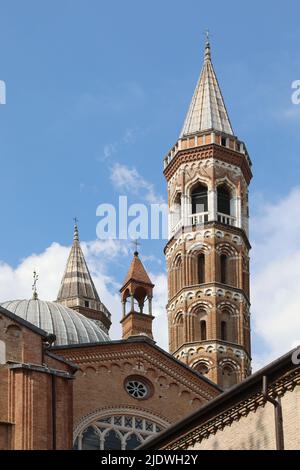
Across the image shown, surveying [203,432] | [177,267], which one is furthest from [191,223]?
[203,432]

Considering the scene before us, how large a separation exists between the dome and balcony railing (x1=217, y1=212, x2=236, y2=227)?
16.8 meters

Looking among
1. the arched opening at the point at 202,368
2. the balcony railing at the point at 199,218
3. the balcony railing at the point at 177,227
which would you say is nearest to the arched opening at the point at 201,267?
the balcony railing at the point at 199,218

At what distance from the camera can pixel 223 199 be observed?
6444 centimetres

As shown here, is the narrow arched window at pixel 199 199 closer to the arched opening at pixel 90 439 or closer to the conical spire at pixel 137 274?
the conical spire at pixel 137 274

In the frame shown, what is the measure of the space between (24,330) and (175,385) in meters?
9.49

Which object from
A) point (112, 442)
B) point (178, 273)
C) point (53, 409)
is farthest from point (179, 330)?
point (53, 409)

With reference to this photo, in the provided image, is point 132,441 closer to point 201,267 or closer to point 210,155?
point 201,267

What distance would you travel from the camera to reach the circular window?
41.4 meters

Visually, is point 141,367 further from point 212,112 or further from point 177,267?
point 212,112

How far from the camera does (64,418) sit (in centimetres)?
3416

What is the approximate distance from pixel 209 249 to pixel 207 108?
29.0 feet

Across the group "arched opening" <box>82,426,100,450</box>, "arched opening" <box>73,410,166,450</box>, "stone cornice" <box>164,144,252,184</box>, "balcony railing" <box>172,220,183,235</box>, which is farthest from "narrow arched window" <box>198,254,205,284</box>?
"arched opening" <box>82,426,100,450</box>

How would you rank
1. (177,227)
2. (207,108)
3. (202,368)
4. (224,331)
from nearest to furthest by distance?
1. (202,368)
2. (224,331)
3. (177,227)
4. (207,108)
